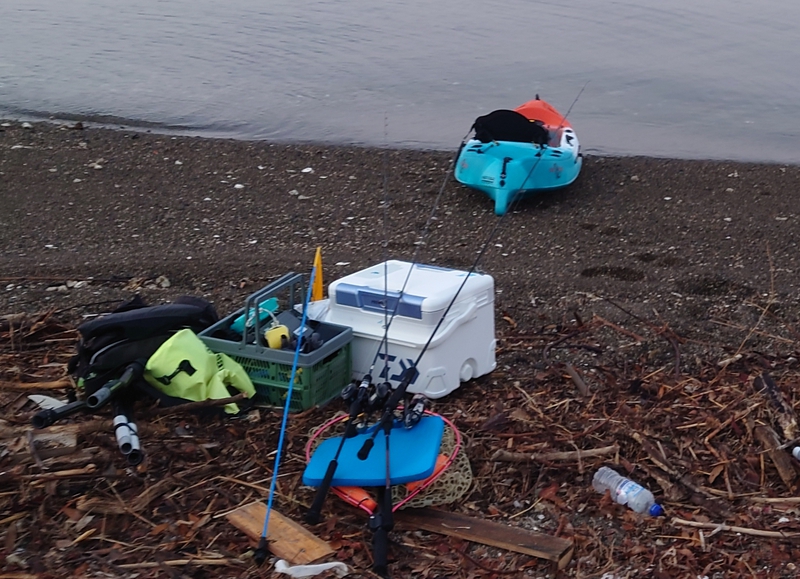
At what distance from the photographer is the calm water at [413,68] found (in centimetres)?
1267

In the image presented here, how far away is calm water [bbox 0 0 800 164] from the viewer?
1267 centimetres

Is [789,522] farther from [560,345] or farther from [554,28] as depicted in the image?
[554,28]

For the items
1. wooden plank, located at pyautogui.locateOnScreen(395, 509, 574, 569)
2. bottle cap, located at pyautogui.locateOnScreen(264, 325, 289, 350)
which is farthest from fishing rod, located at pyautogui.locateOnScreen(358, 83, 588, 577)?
bottle cap, located at pyautogui.locateOnScreen(264, 325, 289, 350)

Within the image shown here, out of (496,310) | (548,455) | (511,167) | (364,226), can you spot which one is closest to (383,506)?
(548,455)

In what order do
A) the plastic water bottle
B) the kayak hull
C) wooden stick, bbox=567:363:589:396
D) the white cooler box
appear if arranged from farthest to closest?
the kayak hull < wooden stick, bbox=567:363:589:396 < the white cooler box < the plastic water bottle

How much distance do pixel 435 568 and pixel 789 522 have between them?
50.3 inches

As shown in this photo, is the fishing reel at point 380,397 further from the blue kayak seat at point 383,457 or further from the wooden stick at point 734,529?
the wooden stick at point 734,529

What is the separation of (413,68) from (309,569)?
14.3 m

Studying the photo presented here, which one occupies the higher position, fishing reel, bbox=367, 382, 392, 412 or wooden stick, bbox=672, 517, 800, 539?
fishing reel, bbox=367, 382, 392, 412

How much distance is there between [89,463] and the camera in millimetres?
3289

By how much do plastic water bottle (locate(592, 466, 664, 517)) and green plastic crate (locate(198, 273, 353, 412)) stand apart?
1207mm

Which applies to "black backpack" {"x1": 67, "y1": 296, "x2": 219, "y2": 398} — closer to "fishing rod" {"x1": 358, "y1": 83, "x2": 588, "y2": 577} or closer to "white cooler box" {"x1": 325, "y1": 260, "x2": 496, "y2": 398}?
"white cooler box" {"x1": 325, "y1": 260, "x2": 496, "y2": 398}

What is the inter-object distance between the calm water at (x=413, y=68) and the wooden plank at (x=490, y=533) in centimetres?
728

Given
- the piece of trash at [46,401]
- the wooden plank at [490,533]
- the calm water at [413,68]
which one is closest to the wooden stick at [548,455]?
the wooden plank at [490,533]
